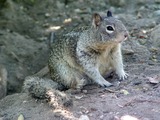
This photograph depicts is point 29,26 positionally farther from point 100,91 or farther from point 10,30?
point 100,91

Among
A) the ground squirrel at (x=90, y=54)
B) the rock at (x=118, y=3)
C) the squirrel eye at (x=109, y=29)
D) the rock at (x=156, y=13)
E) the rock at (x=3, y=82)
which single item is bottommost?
the rock at (x=3, y=82)

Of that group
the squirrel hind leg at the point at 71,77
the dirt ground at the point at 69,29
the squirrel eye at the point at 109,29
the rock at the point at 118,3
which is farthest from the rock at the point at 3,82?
the rock at the point at 118,3

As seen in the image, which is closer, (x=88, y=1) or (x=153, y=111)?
(x=153, y=111)

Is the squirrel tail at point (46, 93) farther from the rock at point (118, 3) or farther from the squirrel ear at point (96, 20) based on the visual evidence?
the rock at point (118, 3)

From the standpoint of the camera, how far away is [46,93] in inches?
204

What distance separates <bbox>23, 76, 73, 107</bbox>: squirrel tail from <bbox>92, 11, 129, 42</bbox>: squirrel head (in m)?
0.93

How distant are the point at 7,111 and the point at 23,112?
0.98ft

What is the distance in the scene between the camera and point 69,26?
28.9ft

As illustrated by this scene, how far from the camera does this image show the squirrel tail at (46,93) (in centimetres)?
503

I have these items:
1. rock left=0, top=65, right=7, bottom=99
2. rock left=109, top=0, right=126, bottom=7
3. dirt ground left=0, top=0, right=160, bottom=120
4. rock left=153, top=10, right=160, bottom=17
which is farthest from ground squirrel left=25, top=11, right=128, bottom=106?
rock left=109, top=0, right=126, bottom=7

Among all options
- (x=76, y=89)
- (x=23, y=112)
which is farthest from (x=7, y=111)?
(x=76, y=89)

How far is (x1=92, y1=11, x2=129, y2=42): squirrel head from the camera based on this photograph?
5336mm

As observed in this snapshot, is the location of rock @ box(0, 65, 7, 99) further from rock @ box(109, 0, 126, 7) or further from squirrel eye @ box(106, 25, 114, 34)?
rock @ box(109, 0, 126, 7)

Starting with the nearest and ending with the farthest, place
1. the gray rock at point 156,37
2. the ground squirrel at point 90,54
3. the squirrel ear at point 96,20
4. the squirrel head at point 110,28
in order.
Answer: the squirrel head at point 110,28 → the ground squirrel at point 90,54 → the squirrel ear at point 96,20 → the gray rock at point 156,37
